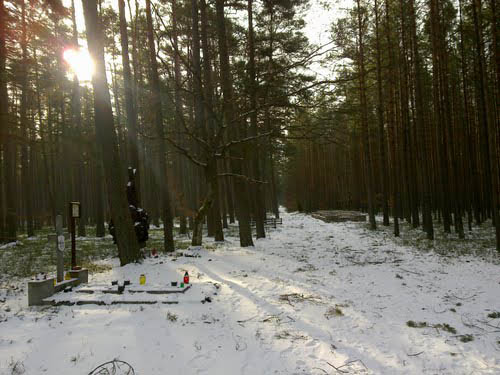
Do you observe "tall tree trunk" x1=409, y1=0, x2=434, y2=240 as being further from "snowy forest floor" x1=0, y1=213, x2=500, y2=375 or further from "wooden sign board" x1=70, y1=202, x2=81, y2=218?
"wooden sign board" x1=70, y1=202, x2=81, y2=218

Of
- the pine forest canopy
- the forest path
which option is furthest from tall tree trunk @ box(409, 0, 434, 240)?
the forest path

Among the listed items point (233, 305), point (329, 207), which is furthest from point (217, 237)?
point (329, 207)

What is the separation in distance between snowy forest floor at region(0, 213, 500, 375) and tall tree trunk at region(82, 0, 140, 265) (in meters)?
1.07

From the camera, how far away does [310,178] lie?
42406mm

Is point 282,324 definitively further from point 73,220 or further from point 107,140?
point 107,140

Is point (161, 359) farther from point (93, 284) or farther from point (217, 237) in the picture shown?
point (217, 237)

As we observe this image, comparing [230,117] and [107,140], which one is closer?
[107,140]

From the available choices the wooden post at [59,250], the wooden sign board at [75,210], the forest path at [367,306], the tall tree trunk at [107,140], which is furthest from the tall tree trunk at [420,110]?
the wooden post at [59,250]

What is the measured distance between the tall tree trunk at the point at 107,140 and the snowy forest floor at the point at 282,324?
107 centimetres

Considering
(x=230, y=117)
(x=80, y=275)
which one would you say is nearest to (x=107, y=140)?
(x=80, y=275)

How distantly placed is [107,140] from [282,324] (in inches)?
294

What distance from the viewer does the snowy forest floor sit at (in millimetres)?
3803

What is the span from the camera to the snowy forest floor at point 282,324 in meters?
3.80

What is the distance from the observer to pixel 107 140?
30.9 ft
